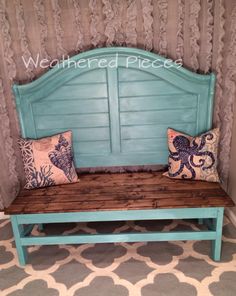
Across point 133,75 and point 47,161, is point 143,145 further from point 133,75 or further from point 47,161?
point 47,161

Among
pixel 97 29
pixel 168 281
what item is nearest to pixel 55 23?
pixel 97 29

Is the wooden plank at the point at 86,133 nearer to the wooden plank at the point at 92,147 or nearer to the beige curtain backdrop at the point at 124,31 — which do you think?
the wooden plank at the point at 92,147

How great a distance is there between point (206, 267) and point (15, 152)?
5.57 feet

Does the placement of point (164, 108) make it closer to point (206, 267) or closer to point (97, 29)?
point (97, 29)

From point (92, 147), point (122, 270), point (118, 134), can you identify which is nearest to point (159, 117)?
point (118, 134)

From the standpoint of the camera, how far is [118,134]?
213 cm

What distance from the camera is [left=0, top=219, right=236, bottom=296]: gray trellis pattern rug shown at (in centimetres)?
168

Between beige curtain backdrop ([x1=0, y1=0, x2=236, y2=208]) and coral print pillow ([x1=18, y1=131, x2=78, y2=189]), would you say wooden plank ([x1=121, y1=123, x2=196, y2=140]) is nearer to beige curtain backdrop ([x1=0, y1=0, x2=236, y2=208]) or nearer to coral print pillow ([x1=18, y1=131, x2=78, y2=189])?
beige curtain backdrop ([x1=0, y1=0, x2=236, y2=208])

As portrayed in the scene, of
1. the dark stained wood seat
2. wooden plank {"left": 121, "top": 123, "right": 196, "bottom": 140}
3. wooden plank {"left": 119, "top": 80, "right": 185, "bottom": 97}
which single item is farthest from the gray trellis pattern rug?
wooden plank {"left": 119, "top": 80, "right": 185, "bottom": 97}

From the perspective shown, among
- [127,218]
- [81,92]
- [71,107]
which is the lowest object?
[127,218]

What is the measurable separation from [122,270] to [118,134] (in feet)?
3.15

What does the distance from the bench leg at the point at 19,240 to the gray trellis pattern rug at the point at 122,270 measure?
0.06m

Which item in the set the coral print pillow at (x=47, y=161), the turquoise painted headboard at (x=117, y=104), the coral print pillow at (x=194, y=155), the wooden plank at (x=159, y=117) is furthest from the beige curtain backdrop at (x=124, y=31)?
the coral print pillow at (x=47, y=161)

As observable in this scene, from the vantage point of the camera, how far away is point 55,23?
199cm
